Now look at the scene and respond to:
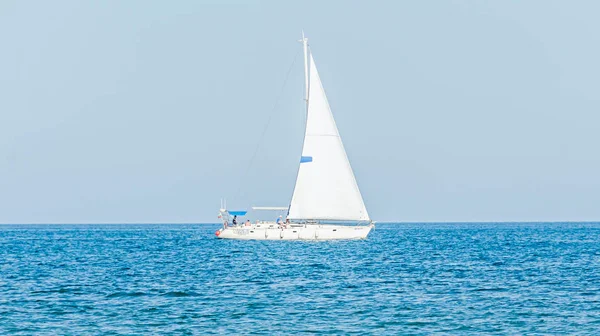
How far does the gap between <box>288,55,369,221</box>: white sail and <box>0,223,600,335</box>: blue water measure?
1217 cm

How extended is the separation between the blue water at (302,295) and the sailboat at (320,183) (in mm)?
11705

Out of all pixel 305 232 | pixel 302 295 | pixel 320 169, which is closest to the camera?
pixel 302 295

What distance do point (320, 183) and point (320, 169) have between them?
1.20m

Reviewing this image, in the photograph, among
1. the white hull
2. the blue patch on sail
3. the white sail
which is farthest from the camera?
the blue patch on sail

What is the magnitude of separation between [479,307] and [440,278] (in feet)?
41.3

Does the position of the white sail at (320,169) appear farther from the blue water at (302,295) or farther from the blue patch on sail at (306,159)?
the blue water at (302,295)

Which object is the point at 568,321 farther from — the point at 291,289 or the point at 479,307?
the point at 291,289

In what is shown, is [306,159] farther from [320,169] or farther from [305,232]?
[305,232]

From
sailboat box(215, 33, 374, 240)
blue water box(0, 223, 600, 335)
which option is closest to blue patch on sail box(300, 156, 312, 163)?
sailboat box(215, 33, 374, 240)

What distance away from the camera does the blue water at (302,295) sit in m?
33.1

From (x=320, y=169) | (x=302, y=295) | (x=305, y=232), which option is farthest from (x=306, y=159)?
(x=302, y=295)

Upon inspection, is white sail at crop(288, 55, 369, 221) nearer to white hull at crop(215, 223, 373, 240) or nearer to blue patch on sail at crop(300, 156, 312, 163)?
blue patch on sail at crop(300, 156, 312, 163)

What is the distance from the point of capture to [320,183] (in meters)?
78.6

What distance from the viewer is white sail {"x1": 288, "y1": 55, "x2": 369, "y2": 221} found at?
78312 mm
